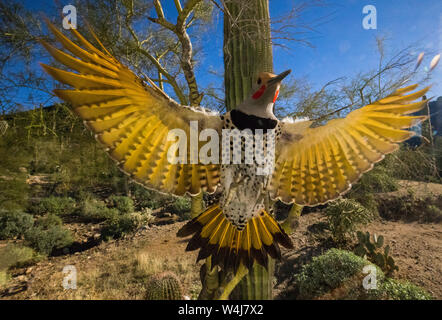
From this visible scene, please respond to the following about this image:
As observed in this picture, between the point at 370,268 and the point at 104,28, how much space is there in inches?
183

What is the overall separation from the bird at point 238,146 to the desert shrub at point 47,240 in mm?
6244

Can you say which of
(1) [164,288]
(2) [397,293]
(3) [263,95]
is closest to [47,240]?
(1) [164,288]

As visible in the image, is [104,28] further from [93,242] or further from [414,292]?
[93,242]

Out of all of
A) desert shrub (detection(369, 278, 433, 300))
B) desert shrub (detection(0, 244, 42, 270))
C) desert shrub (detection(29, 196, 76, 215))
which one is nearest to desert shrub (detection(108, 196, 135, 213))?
desert shrub (detection(29, 196, 76, 215))

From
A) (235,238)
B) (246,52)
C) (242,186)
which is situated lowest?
(235,238)

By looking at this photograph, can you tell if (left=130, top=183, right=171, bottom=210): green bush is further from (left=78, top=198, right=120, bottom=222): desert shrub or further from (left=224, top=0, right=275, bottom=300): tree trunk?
(left=224, top=0, right=275, bottom=300): tree trunk

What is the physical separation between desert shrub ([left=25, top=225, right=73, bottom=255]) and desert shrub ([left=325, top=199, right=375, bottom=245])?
6912 mm

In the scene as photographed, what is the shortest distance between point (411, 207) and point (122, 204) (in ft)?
34.3

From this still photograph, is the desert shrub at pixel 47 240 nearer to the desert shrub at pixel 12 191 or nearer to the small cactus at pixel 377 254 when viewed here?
the desert shrub at pixel 12 191

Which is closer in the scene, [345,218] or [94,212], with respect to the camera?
[345,218]

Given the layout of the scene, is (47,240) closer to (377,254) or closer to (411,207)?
(377,254)

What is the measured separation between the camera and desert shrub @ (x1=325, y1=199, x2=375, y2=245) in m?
4.59

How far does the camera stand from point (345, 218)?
4.59 m
